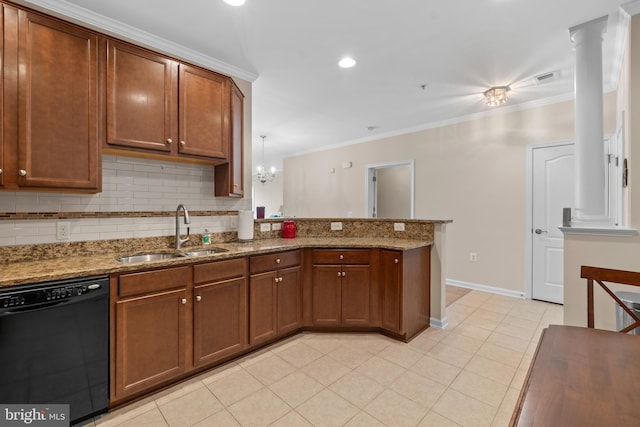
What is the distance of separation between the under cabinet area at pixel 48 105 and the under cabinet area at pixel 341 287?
1.88 meters

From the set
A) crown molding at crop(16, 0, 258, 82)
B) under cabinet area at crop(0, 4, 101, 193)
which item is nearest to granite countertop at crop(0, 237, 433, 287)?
under cabinet area at crop(0, 4, 101, 193)

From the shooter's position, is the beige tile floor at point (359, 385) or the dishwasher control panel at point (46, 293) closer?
the dishwasher control panel at point (46, 293)

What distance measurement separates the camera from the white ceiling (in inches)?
82.3

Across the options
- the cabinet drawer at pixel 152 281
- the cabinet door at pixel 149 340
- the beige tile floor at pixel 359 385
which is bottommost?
the beige tile floor at pixel 359 385

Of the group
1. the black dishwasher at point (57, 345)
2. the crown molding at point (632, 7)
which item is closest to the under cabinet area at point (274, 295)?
the black dishwasher at point (57, 345)

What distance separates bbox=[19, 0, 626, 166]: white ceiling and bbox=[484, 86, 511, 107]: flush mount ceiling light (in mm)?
81

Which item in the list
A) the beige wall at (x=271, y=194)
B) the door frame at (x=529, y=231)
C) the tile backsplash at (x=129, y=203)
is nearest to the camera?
the tile backsplash at (x=129, y=203)

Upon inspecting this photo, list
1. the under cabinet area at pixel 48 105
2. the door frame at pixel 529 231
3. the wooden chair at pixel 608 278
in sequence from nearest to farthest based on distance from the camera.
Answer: the wooden chair at pixel 608 278
the under cabinet area at pixel 48 105
the door frame at pixel 529 231

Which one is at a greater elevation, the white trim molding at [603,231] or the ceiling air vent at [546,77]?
the ceiling air vent at [546,77]

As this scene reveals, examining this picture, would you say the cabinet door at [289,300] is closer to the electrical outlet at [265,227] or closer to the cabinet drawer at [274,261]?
the cabinet drawer at [274,261]

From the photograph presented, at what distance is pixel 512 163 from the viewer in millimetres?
4000

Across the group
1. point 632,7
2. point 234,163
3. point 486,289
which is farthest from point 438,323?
point 632,7

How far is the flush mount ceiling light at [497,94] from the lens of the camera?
11.0ft

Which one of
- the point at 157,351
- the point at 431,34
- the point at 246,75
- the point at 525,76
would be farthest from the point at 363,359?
the point at 525,76
